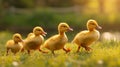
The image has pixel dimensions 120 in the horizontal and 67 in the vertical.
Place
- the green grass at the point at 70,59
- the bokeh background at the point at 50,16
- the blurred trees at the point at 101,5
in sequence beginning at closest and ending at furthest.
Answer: the green grass at the point at 70,59 < the bokeh background at the point at 50,16 < the blurred trees at the point at 101,5

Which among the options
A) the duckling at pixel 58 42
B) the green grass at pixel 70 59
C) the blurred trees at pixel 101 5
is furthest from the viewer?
the blurred trees at pixel 101 5

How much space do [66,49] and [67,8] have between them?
22568 mm

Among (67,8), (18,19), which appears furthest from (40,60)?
(67,8)

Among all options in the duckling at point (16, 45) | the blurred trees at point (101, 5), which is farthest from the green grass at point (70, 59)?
the blurred trees at point (101, 5)

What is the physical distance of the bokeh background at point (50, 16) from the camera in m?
27.4

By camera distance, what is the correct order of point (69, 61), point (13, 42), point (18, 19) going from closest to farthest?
point (69, 61)
point (13, 42)
point (18, 19)

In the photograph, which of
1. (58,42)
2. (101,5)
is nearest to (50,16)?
(101,5)

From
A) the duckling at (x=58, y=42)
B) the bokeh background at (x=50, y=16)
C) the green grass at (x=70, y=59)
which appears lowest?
the green grass at (x=70, y=59)

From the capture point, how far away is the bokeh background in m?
27.4

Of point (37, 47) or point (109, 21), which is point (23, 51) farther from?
point (109, 21)

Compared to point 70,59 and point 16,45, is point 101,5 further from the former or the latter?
point 70,59

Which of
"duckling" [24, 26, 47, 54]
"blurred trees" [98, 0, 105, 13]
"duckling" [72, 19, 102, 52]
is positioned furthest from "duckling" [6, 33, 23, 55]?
"blurred trees" [98, 0, 105, 13]

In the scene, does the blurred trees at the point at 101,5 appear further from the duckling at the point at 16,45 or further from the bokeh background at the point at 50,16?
the duckling at the point at 16,45

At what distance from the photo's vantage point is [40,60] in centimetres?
1043
